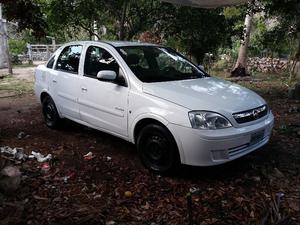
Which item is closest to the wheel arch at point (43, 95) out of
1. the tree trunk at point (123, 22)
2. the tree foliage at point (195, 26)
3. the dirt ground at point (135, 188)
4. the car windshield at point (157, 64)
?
the dirt ground at point (135, 188)

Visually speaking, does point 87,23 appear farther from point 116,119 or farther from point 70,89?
point 116,119

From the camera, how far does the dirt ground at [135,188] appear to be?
363cm

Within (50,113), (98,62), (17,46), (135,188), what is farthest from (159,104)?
(17,46)

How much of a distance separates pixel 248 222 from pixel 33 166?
120 inches

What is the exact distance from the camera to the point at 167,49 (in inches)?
235

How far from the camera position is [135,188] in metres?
4.28

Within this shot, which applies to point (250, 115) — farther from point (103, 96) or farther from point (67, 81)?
point (67, 81)

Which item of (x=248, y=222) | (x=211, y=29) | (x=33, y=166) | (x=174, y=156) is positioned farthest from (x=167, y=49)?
(x=211, y=29)

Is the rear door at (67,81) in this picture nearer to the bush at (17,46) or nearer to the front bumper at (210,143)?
the front bumper at (210,143)

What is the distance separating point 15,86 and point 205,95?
10.2 meters

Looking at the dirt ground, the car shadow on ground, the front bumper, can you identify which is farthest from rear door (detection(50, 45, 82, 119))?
the front bumper

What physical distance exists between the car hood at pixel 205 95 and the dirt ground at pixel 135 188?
37.3 inches

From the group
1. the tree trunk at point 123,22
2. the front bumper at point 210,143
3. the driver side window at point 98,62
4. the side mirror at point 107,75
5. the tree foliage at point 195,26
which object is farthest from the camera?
the tree foliage at point 195,26

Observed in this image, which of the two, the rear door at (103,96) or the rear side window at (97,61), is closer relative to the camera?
the rear door at (103,96)
